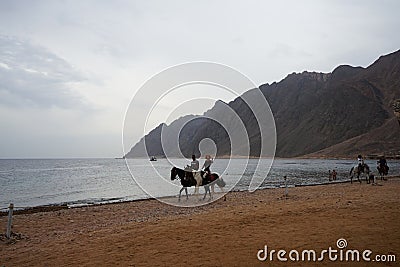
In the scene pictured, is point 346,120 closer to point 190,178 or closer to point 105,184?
point 105,184

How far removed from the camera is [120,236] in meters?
9.94

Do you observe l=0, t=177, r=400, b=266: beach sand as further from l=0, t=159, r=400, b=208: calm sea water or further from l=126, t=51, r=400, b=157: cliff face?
l=126, t=51, r=400, b=157: cliff face

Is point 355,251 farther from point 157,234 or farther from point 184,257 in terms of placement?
point 157,234

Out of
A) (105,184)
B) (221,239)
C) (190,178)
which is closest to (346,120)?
(105,184)

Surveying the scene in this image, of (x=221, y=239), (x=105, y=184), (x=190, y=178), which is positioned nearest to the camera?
(x=221, y=239)

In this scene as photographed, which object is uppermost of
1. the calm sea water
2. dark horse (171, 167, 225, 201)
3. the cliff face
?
the cliff face

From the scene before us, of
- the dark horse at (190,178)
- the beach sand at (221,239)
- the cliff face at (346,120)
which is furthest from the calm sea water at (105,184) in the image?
the cliff face at (346,120)

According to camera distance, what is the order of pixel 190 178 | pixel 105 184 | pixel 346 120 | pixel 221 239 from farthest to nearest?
pixel 346 120 → pixel 105 184 → pixel 190 178 → pixel 221 239

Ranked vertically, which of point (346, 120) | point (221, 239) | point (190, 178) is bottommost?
point (221, 239)

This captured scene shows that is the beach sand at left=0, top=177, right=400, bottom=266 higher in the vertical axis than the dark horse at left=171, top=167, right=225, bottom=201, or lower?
lower

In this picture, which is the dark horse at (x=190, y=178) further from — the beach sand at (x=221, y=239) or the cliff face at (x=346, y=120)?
the cliff face at (x=346, y=120)

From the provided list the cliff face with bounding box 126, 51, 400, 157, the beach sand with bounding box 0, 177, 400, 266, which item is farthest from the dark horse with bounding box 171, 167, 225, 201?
the cliff face with bounding box 126, 51, 400, 157

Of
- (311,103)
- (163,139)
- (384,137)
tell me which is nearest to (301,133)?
(311,103)

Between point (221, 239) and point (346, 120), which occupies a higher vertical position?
point (346, 120)
